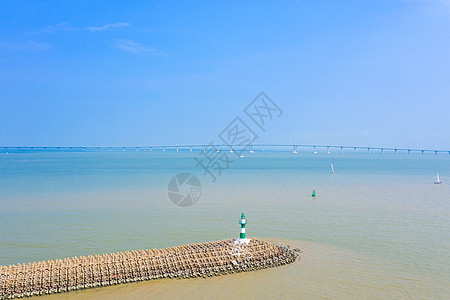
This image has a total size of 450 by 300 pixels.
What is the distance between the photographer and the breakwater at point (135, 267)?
7383 millimetres

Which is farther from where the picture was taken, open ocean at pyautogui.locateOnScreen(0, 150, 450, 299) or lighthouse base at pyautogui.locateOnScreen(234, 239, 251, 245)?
lighthouse base at pyautogui.locateOnScreen(234, 239, 251, 245)

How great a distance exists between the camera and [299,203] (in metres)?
19.9

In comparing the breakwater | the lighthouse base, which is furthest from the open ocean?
the lighthouse base

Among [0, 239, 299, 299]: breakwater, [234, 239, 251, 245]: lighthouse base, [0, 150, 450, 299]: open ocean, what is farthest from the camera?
[234, 239, 251, 245]: lighthouse base

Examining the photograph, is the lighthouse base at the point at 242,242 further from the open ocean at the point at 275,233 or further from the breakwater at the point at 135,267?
the open ocean at the point at 275,233

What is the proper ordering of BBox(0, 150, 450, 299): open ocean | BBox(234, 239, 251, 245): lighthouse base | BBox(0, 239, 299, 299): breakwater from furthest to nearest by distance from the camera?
BBox(234, 239, 251, 245): lighthouse base
BBox(0, 150, 450, 299): open ocean
BBox(0, 239, 299, 299): breakwater

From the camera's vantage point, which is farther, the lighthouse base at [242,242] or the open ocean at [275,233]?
the lighthouse base at [242,242]

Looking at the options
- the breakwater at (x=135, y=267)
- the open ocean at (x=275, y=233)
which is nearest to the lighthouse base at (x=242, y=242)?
the breakwater at (x=135, y=267)

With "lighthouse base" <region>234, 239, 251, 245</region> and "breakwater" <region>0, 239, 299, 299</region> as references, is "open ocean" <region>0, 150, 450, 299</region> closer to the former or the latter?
"breakwater" <region>0, 239, 299, 299</region>

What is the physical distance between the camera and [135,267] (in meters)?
8.08

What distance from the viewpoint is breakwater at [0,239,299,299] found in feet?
24.2

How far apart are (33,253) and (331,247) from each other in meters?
8.67

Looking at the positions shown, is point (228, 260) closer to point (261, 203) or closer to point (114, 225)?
point (114, 225)

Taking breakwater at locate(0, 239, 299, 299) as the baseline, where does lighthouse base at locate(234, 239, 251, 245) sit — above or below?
above
